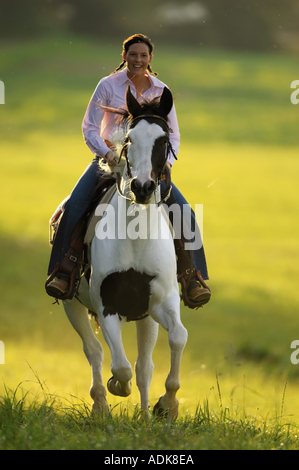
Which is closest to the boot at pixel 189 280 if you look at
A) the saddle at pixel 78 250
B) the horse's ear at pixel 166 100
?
the saddle at pixel 78 250

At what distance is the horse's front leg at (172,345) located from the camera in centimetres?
490

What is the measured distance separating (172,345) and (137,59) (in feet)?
9.54

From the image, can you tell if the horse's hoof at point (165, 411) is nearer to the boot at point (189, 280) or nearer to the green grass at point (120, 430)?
the green grass at point (120, 430)

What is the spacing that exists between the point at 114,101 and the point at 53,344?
A: 10.3 meters

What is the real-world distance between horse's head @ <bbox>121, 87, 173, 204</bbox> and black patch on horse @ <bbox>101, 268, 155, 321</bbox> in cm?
98

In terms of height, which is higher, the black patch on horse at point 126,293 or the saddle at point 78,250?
the saddle at point 78,250

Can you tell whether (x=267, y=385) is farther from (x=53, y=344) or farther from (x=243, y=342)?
(x=53, y=344)

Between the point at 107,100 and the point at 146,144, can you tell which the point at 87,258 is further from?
the point at 146,144

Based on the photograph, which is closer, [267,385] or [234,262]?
[267,385]

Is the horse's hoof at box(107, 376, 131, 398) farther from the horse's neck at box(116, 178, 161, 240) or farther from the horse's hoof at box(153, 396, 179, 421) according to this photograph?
the horse's neck at box(116, 178, 161, 240)

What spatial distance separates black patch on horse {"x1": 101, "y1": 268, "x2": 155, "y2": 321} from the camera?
499cm
